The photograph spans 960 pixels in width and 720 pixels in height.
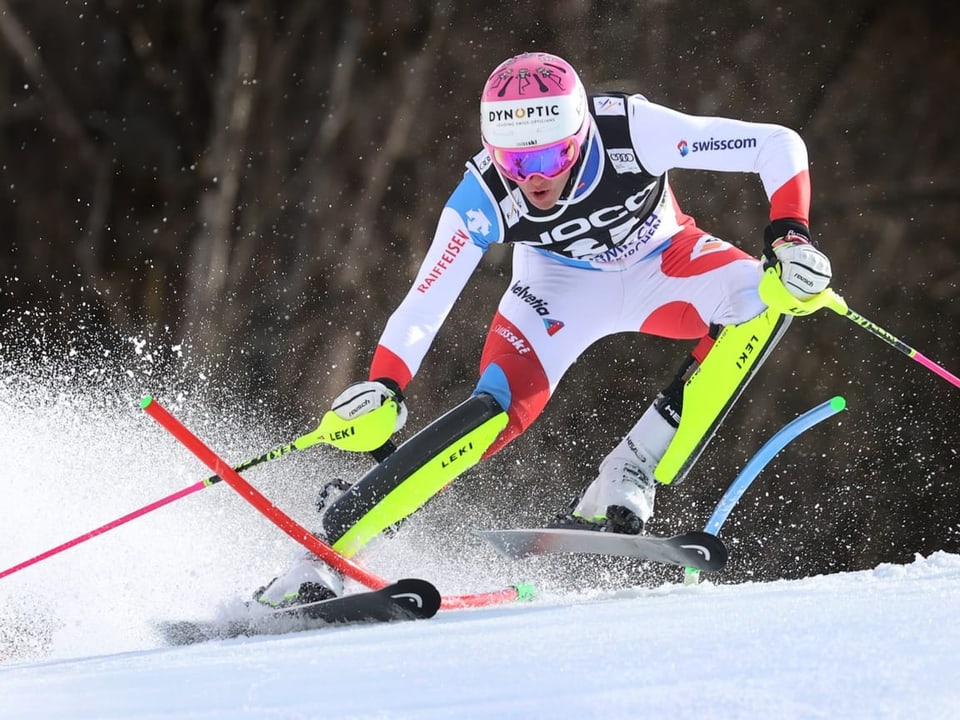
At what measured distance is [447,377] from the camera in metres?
7.35

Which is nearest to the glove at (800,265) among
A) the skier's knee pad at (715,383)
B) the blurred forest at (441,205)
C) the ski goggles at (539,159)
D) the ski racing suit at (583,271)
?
Result: the ski racing suit at (583,271)

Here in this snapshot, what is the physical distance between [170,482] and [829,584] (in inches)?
93.3

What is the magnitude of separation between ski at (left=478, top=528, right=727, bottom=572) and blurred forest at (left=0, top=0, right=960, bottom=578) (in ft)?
14.2

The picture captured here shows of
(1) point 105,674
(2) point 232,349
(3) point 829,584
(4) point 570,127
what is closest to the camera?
(1) point 105,674

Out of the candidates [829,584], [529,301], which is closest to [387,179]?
[529,301]

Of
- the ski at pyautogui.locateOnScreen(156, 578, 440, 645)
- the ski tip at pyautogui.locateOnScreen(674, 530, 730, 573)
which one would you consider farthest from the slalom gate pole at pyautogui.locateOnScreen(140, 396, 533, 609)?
the ski tip at pyautogui.locateOnScreen(674, 530, 730, 573)

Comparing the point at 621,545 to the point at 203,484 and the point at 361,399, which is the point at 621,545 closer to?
the point at 361,399

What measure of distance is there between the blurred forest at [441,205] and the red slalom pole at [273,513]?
4.59 metres

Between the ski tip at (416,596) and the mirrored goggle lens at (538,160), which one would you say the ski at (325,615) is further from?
the mirrored goggle lens at (538,160)

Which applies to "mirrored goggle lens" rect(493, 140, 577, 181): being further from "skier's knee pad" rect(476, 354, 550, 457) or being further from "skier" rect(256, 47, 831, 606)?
"skier's knee pad" rect(476, 354, 550, 457)

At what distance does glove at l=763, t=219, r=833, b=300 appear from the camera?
2.62m

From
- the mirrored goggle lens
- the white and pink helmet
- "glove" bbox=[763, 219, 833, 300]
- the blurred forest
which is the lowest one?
the blurred forest

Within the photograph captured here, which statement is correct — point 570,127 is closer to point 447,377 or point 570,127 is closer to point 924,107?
point 447,377

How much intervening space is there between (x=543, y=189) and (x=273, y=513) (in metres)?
0.96
